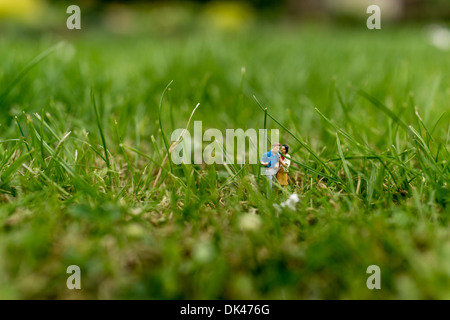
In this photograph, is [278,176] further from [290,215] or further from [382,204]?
[382,204]

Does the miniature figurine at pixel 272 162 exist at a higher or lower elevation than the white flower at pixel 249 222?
higher

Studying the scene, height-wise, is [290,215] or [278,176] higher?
[278,176]

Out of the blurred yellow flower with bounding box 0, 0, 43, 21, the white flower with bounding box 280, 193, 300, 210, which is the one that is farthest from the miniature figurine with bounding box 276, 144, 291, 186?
the blurred yellow flower with bounding box 0, 0, 43, 21

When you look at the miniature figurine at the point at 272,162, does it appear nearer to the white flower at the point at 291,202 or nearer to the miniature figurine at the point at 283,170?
the miniature figurine at the point at 283,170

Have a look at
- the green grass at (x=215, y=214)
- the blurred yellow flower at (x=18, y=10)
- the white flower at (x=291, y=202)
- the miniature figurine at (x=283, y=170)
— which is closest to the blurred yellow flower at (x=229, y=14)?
the blurred yellow flower at (x=18, y=10)

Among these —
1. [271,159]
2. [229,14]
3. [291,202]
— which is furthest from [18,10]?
[291,202]

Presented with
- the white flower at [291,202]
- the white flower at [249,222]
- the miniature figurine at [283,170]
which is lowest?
the white flower at [249,222]

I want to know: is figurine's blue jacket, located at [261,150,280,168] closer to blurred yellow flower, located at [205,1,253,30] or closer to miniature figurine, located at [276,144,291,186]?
miniature figurine, located at [276,144,291,186]
